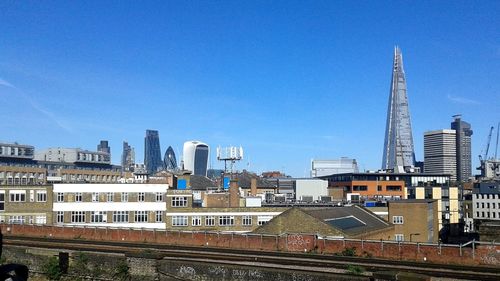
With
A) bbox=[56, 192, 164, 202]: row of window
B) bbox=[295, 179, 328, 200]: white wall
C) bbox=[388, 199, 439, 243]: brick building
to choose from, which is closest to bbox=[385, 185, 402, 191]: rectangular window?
bbox=[295, 179, 328, 200]: white wall

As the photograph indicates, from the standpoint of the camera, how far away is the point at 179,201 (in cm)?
6838

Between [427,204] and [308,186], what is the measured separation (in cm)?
4242

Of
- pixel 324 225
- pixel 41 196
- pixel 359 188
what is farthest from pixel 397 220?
pixel 359 188

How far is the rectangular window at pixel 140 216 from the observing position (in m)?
67.1

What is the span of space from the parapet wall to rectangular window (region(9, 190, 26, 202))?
38.7ft

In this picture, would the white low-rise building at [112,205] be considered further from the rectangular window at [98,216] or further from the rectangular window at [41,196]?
the rectangular window at [41,196]

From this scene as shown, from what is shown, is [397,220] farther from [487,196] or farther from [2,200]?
[487,196]

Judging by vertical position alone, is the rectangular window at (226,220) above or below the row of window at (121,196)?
below

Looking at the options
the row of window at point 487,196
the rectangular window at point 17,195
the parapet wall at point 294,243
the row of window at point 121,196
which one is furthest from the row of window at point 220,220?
the row of window at point 487,196

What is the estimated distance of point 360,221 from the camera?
6025 centimetres

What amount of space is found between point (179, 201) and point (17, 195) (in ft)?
65.7

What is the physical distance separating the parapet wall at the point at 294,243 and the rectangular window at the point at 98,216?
1342 centimetres

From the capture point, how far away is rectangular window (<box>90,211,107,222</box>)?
6694cm

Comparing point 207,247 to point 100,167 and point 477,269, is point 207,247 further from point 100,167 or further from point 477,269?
point 100,167
